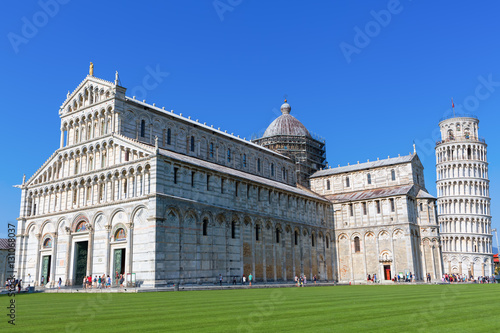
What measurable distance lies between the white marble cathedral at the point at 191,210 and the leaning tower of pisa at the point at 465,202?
29.1 m

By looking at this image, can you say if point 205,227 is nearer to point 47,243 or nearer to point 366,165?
point 47,243

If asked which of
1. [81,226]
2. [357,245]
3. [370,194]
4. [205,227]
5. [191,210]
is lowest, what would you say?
[357,245]

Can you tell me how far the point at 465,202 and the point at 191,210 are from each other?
66136 mm

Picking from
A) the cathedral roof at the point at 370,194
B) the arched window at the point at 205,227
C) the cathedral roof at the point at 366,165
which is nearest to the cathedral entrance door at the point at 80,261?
the arched window at the point at 205,227

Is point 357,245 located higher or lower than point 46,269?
higher

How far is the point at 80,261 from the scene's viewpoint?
42.0m

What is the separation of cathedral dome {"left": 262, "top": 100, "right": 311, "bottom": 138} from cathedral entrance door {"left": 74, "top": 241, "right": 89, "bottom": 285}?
37.0m

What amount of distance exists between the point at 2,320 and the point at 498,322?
13839 mm

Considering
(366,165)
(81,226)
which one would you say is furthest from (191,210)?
(366,165)

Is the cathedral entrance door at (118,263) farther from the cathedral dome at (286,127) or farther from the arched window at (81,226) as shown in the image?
the cathedral dome at (286,127)

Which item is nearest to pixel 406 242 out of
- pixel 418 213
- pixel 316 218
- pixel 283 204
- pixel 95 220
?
pixel 418 213

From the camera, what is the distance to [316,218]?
58.0m

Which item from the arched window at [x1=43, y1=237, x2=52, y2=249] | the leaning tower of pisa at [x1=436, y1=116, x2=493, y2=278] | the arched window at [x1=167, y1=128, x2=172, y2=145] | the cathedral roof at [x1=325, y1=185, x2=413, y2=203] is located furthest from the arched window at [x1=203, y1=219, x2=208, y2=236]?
the leaning tower of pisa at [x1=436, y1=116, x2=493, y2=278]

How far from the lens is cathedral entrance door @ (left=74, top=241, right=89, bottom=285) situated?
41.3m
